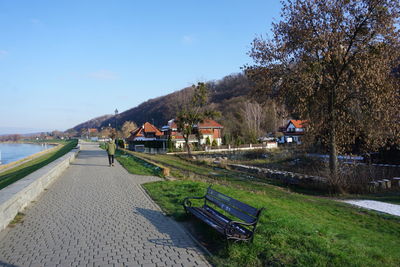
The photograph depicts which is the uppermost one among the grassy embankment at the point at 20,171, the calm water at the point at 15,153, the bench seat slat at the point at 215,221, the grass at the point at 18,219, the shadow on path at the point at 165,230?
the bench seat slat at the point at 215,221

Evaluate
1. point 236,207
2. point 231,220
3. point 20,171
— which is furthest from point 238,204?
point 20,171

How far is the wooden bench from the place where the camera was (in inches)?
199

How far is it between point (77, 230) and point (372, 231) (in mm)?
6832

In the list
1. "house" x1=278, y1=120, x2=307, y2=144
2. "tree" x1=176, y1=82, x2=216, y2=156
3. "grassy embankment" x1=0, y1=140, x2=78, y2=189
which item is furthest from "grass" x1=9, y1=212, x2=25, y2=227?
"house" x1=278, y1=120, x2=307, y2=144

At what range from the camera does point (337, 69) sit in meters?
15.1

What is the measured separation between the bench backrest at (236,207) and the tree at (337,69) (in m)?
9.00

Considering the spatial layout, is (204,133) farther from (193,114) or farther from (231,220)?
(231,220)

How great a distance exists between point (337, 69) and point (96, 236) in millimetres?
13747

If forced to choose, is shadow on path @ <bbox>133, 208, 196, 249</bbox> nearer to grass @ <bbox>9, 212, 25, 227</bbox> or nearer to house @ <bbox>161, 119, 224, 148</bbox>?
grass @ <bbox>9, 212, 25, 227</bbox>

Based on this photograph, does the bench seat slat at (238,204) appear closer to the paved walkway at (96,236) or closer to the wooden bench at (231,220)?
the wooden bench at (231,220)

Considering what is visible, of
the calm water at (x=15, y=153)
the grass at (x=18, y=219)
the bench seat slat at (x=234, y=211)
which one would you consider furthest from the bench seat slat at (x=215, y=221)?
the calm water at (x=15, y=153)

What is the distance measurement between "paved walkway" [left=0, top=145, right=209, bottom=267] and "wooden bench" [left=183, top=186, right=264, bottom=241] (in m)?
0.53

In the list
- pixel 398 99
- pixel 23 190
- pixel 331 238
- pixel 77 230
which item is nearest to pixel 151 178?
pixel 23 190

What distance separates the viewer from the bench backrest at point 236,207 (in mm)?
5258
